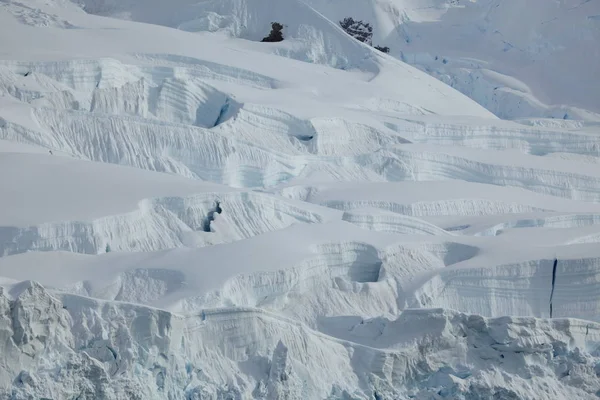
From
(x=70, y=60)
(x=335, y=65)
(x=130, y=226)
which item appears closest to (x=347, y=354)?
(x=130, y=226)

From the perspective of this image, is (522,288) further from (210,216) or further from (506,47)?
(506,47)

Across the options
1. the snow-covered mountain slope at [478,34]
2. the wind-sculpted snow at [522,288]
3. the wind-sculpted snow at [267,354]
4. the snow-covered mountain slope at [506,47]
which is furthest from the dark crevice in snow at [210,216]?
the snow-covered mountain slope at [506,47]

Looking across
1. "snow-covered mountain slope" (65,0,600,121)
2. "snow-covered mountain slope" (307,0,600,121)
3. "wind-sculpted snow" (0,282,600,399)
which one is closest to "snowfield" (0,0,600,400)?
"wind-sculpted snow" (0,282,600,399)

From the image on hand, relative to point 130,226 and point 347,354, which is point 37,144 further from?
point 347,354

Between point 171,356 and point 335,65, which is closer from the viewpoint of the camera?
point 171,356

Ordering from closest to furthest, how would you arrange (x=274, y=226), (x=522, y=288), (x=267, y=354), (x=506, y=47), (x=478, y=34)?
(x=267, y=354) < (x=522, y=288) < (x=274, y=226) < (x=506, y=47) < (x=478, y=34)

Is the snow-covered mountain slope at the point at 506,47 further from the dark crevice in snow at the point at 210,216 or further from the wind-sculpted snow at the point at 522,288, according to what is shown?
the dark crevice in snow at the point at 210,216

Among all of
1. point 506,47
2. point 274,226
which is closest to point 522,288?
point 274,226

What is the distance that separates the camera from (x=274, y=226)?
60.4 feet

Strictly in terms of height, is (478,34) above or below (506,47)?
above

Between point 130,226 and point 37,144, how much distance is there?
10.6 feet

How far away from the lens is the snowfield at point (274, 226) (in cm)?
1450

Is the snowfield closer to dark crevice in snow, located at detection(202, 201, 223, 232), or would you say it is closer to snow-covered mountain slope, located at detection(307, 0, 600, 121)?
dark crevice in snow, located at detection(202, 201, 223, 232)

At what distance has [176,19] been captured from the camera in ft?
100
